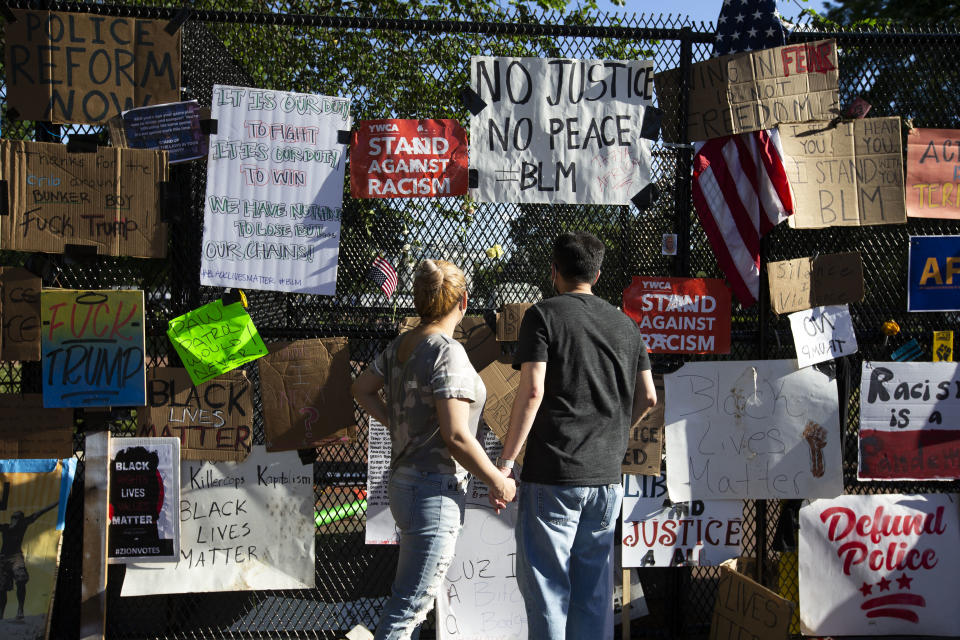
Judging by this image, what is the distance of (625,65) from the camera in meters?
4.03

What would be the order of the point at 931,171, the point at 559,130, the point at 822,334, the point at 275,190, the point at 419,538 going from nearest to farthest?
the point at 419,538, the point at 275,190, the point at 559,130, the point at 822,334, the point at 931,171

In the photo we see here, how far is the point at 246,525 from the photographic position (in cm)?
395

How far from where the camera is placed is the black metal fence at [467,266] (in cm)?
392

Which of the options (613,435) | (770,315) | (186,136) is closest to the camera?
(613,435)

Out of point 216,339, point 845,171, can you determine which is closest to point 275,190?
point 216,339

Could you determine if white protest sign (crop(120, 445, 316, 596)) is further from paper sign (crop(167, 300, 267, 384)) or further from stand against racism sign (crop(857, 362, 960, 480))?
stand against racism sign (crop(857, 362, 960, 480))

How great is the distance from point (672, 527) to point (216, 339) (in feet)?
8.28

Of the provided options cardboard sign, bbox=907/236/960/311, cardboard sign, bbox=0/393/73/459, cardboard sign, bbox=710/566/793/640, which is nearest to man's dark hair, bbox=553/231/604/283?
cardboard sign, bbox=710/566/793/640

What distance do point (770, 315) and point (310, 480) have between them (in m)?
2.55

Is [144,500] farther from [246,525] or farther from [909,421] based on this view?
[909,421]

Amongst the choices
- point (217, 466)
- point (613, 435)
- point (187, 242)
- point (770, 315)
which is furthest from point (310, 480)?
point (770, 315)

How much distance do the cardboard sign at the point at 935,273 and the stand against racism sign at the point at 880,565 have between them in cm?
106

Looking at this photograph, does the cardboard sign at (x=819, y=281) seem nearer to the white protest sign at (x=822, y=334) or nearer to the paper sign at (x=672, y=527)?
the white protest sign at (x=822, y=334)

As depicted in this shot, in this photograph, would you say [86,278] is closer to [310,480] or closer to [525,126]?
[310,480]
